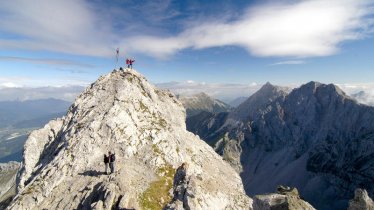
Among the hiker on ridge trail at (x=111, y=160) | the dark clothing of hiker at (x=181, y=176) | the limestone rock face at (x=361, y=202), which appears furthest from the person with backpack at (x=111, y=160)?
the limestone rock face at (x=361, y=202)

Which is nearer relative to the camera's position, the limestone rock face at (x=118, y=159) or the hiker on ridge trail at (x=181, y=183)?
the hiker on ridge trail at (x=181, y=183)

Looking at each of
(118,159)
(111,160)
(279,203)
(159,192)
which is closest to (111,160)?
(111,160)

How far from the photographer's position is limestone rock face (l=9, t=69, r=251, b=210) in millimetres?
65938

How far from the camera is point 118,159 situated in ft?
249

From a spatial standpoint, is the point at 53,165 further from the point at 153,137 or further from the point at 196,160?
the point at 196,160

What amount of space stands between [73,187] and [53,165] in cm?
842

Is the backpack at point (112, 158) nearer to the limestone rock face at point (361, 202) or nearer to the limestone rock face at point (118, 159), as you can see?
the limestone rock face at point (118, 159)

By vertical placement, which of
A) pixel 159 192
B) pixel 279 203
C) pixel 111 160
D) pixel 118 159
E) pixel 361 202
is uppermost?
pixel 111 160

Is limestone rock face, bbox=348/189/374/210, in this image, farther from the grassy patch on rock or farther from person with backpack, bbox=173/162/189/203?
person with backpack, bbox=173/162/189/203

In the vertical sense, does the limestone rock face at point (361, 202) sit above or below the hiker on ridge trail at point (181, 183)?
below

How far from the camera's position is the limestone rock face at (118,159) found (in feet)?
216

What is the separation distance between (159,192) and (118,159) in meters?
13.1

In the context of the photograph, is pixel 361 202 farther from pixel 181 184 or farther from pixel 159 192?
pixel 159 192

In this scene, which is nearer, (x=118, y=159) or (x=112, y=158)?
(x=112, y=158)
